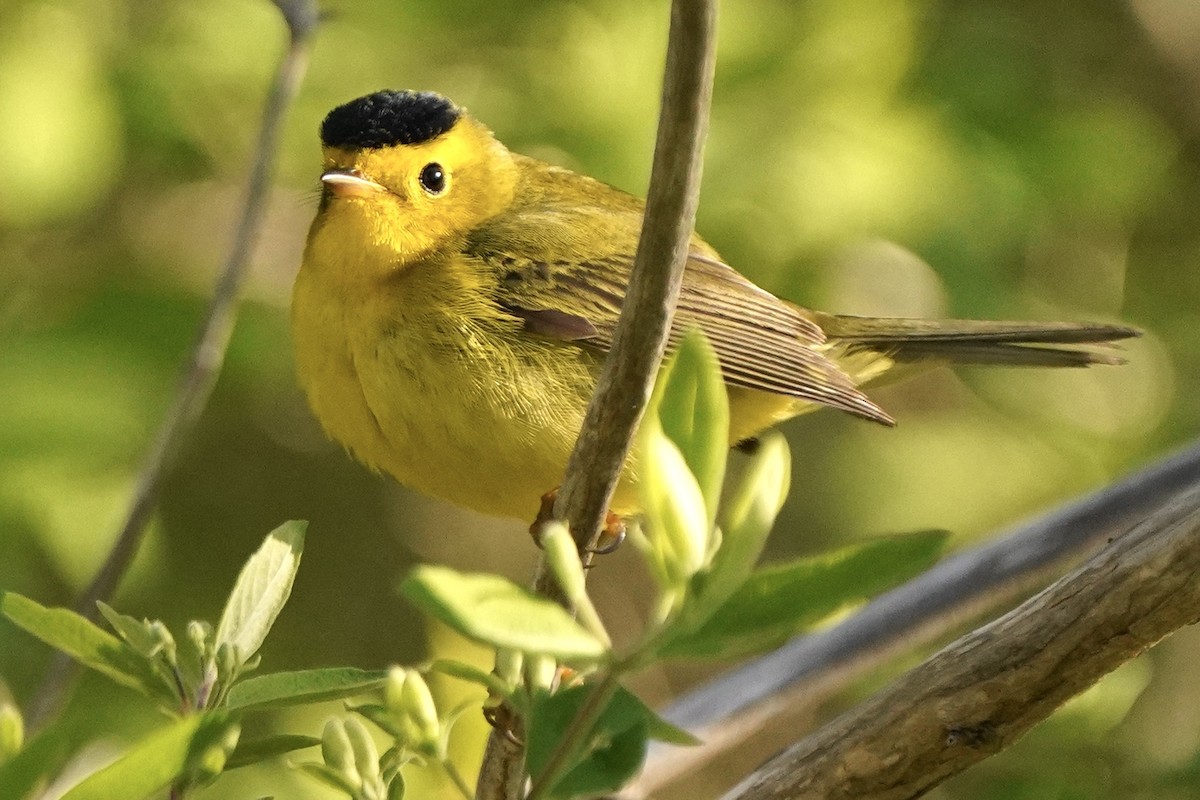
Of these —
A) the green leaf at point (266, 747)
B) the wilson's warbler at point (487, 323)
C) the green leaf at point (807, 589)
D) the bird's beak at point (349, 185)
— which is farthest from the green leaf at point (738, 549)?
the bird's beak at point (349, 185)

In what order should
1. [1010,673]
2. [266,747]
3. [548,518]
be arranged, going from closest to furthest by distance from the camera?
[266,747] → [1010,673] → [548,518]

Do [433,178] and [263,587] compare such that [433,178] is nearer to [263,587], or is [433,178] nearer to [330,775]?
[263,587]

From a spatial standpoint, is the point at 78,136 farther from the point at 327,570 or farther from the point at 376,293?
the point at 327,570

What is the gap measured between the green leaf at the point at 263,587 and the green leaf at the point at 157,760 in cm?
22

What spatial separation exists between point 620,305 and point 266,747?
4.64 ft

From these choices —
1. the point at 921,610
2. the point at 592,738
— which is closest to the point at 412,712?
the point at 592,738

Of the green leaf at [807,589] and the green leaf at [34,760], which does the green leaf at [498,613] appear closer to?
the green leaf at [807,589]

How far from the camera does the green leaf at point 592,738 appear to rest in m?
1.00

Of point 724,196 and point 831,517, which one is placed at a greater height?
point 724,196

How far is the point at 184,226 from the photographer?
3783mm

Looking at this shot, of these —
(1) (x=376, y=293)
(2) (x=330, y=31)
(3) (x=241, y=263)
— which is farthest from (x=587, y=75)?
(3) (x=241, y=263)

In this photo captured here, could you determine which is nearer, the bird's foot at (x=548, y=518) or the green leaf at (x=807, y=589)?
the green leaf at (x=807, y=589)

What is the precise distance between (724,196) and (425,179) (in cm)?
62

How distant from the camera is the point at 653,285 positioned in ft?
4.10
